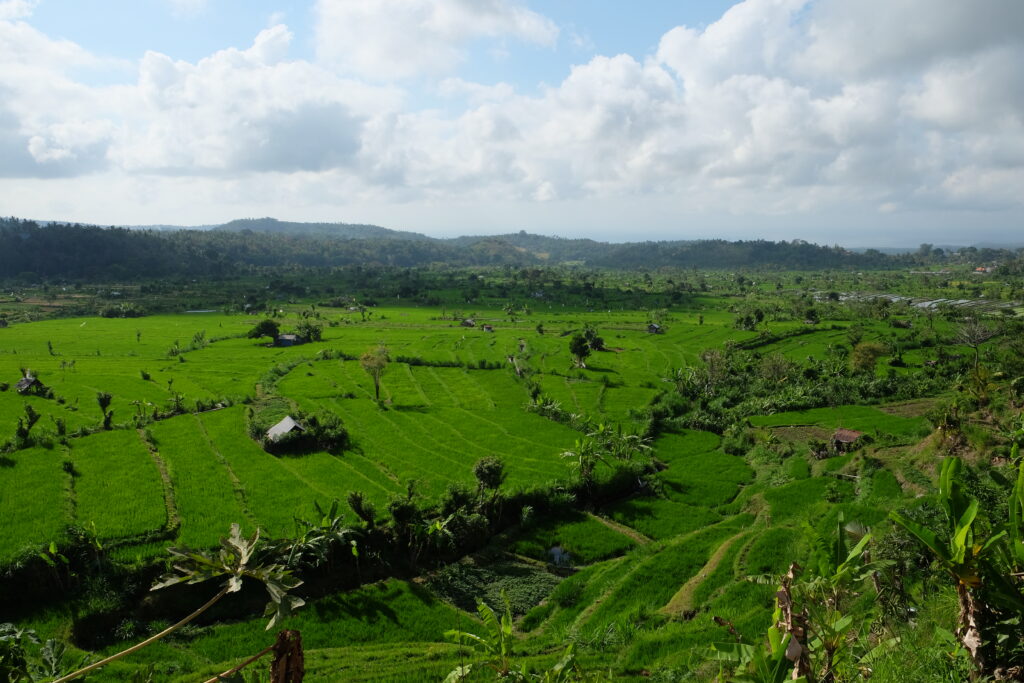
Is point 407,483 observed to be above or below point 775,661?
below

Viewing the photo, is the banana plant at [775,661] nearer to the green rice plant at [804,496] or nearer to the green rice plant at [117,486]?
the green rice plant at [804,496]

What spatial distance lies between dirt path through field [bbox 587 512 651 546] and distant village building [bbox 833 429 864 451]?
716 inches

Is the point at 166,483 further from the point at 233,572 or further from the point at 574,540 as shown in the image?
the point at 233,572

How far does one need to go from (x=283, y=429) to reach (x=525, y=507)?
17359mm

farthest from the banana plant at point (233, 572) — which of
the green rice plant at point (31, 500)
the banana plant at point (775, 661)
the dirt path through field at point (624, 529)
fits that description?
the dirt path through field at point (624, 529)

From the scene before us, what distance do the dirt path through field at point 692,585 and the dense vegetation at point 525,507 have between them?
19 cm

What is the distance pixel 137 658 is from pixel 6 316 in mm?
99981

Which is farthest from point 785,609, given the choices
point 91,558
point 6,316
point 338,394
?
point 6,316

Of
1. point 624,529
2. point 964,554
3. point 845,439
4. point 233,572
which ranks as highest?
point 233,572

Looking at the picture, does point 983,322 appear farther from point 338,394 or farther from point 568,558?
point 338,394

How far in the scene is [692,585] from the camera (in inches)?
877

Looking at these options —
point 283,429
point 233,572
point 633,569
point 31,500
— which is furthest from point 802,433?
point 31,500

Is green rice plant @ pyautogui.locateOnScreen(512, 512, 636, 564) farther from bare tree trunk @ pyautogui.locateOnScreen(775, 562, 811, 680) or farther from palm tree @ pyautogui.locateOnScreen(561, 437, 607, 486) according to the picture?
bare tree trunk @ pyautogui.locateOnScreen(775, 562, 811, 680)

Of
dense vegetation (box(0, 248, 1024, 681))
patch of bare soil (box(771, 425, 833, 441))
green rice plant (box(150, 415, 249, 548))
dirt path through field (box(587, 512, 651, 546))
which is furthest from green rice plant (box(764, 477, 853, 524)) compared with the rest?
green rice plant (box(150, 415, 249, 548))
